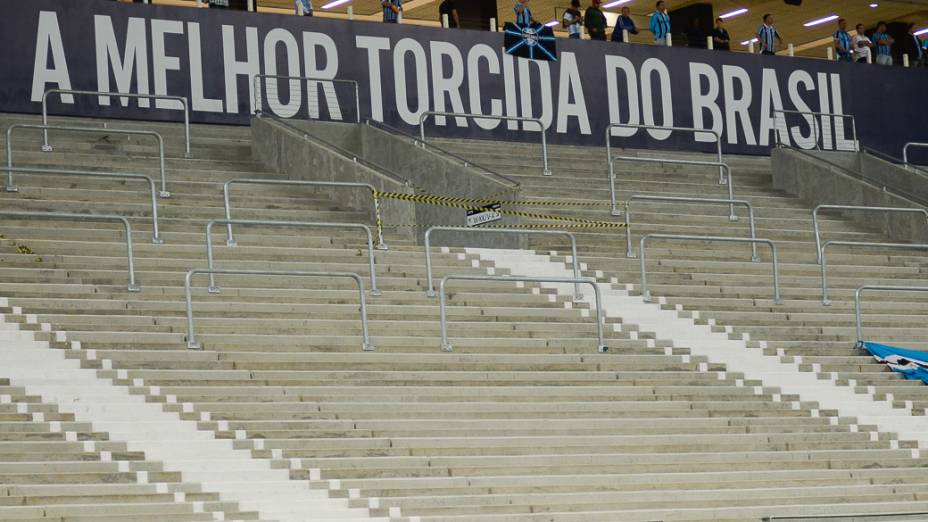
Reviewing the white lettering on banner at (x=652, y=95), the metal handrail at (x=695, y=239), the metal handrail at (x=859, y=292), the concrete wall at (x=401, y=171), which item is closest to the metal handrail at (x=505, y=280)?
the metal handrail at (x=695, y=239)

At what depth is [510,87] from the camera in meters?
25.0

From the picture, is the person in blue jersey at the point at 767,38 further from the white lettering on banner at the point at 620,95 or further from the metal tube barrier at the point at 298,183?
the metal tube barrier at the point at 298,183

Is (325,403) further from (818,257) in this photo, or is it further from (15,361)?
(818,257)

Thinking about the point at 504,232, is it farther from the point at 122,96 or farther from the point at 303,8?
the point at 303,8

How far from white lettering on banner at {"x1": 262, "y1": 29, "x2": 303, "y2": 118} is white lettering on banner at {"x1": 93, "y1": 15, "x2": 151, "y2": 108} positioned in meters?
1.66

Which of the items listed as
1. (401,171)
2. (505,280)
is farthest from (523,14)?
(505,280)

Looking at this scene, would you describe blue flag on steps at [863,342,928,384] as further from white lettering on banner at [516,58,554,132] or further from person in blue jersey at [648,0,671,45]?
person in blue jersey at [648,0,671,45]

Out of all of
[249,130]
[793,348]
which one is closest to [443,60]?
[249,130]

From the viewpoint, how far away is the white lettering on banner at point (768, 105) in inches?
1067

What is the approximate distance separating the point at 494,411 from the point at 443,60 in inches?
414

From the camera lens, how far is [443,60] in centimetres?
2461

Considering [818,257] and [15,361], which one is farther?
[818,257]

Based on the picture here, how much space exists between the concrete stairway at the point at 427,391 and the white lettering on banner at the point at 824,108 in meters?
9.70

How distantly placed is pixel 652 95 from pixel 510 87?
253cm
